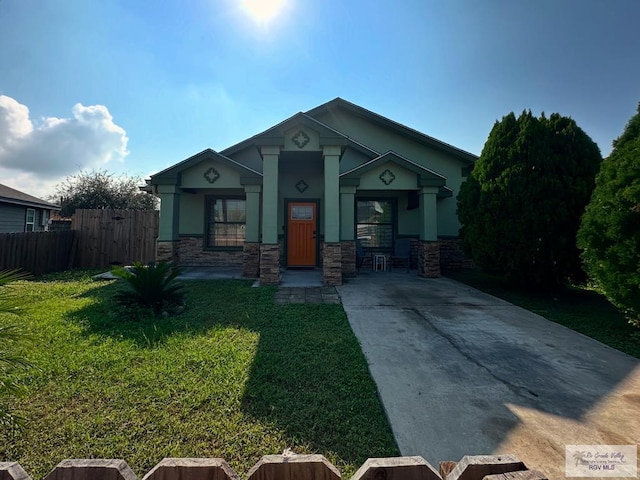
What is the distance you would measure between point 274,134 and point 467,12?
5.79 meters

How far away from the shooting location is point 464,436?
2109 mm

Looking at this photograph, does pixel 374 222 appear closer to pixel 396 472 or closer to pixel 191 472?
pixel 396 472

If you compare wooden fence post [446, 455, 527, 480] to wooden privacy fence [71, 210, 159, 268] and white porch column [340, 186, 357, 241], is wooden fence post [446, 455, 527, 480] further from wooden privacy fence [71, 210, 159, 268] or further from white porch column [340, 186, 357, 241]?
wooden privacy fence [71, 210, 159, 268]

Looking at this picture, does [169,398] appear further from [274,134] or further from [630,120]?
A: [630,120]

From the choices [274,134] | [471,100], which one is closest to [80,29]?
[274,134]

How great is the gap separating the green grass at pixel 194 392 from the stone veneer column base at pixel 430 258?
517 cm

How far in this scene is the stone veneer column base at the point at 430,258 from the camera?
8.77m

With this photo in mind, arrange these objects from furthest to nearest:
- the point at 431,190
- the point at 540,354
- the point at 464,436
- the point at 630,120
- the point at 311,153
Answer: the point at 431,190, the point at 311,153, the point at 630,120, the point at 540,354, the point at 464,436

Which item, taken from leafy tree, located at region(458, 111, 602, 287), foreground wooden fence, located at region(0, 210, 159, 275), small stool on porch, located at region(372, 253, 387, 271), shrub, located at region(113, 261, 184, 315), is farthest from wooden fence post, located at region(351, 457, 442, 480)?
foreground wooden fence, located at region(0, 210, 159, 275)

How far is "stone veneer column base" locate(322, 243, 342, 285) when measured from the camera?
7.47 metres

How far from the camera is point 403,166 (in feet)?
28.9

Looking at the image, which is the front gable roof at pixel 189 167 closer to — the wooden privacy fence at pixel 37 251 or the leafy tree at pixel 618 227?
the wooden privacy fence at pixel 37 251
